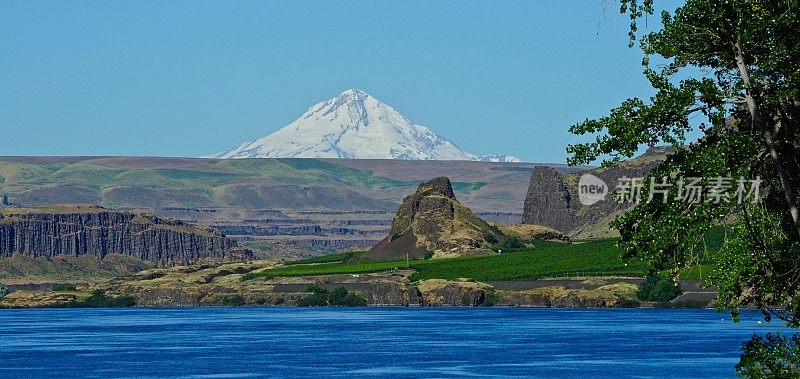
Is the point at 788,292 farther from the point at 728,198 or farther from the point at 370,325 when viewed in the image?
the point at 370,325

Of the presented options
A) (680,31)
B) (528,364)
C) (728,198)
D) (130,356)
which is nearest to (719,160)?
(728,198)

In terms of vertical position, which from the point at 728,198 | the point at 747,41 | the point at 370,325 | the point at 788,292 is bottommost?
the point at 370,325

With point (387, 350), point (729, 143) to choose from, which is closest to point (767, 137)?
point (729, 143)

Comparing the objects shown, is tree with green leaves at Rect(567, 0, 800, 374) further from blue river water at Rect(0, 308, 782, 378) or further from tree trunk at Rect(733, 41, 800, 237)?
blue river water at Rect(0, 308, 782, 378)

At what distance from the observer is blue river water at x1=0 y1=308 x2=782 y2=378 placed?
351 ft

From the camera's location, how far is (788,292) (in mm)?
40312

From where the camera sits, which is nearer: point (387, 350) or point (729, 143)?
point (729, 143)

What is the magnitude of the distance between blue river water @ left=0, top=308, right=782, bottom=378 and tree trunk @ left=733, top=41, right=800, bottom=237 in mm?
55796

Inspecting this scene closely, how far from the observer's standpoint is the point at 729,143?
3781 cm

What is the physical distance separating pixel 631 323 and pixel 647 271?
151 m

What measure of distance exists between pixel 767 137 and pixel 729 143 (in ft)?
3.19

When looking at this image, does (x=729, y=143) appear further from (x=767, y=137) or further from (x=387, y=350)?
(x=387, y=350)

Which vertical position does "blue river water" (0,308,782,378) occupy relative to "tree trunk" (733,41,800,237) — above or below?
Answer: below

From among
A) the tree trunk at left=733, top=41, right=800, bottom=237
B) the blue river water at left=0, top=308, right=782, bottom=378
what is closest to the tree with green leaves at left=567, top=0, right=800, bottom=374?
the tree trunk at left=733, top=41, right=800, bottom=237
